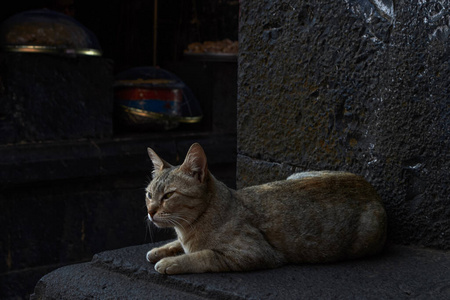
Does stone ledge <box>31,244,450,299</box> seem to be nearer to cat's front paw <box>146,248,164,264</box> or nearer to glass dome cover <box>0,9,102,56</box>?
cat's front paw <box>146,248,164,264</box>

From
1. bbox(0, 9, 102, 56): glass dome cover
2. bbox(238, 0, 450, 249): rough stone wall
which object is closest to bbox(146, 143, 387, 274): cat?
bbox(238, 0, 450, 249): rough stone wall

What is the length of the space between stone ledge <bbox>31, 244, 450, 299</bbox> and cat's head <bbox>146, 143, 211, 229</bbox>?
0.22 metres

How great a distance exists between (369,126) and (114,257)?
3.99 feet

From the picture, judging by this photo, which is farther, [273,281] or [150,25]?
[150,25]

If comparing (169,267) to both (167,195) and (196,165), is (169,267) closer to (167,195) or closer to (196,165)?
(167,195)

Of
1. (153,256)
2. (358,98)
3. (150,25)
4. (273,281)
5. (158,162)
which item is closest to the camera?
(273,281)

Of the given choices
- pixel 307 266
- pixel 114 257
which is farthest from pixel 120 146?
pixel 307 266

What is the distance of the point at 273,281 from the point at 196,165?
1.75ft

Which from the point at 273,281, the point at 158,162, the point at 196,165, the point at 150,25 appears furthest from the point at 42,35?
the point at 273,281

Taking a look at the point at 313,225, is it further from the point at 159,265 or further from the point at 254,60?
the point at 254,60

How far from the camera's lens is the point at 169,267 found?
2207mm

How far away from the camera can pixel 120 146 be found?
5266mm

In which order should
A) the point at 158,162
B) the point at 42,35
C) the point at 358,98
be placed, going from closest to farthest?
the point at 158,162, the point at 358,98, the point at 42,35

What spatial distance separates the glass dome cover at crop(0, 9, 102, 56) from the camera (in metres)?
5.16
